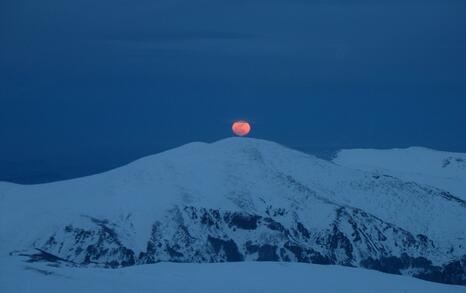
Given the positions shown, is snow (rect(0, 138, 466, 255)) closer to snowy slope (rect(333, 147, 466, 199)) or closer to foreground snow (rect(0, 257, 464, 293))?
snowy slope (rect(333, 147, 466, 199))

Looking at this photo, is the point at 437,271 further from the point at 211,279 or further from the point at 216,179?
the point at 211,279

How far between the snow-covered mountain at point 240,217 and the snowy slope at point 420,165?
75.3 feet

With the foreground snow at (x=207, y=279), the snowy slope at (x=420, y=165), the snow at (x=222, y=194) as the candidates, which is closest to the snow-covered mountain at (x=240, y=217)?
the snow at (x=222, y=194)

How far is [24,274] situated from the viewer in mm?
44344

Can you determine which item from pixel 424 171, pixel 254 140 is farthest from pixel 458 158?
pixel 254 140

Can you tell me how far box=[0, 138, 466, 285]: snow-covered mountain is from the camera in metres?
101

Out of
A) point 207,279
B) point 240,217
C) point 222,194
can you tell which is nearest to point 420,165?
point 222,194

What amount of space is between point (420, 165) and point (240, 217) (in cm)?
8739

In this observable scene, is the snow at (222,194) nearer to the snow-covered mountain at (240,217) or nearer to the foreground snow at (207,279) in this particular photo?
the snow-covered mountain at (240,217)

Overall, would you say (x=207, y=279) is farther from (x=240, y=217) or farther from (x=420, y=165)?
(x=420, y=165)

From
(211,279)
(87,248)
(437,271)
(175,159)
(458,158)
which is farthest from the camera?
(458,158)

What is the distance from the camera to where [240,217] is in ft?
357

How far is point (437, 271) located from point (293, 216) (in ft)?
62.5

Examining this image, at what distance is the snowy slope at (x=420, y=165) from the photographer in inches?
6171
